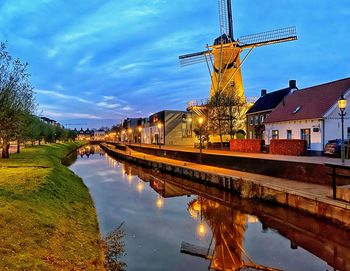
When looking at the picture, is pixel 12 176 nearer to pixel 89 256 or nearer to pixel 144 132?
pixel 89 256

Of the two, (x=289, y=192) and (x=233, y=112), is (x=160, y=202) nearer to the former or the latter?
(x=289, y=192)

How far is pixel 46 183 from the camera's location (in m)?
15.9

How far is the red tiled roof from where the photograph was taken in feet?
94.6

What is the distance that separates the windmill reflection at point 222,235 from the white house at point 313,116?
48.5 ft

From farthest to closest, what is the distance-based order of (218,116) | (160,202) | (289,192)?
1. (218,116)
2. (160,202)
3. (289,192)

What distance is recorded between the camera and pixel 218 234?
42.5 ft

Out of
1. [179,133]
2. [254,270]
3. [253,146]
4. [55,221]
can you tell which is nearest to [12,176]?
[55,221]

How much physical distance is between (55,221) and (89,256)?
2412 millimetres

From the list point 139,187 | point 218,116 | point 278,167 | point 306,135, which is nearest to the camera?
point 278,167

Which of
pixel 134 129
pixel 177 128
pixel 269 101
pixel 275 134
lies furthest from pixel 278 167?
pixel 134 129

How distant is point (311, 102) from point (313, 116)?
9.84ft

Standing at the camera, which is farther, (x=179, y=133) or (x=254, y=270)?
(x=179, y=133)

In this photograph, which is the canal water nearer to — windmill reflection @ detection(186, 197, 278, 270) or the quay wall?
windmill reflection @ detection(186, 197, 278, 270)

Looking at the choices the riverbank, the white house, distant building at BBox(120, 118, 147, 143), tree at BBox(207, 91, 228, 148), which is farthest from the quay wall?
distant building at BBox(120, 118, 147, 143)
